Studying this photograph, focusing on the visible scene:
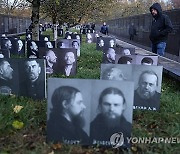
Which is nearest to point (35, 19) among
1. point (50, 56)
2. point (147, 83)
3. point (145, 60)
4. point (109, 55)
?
point (109, 55)

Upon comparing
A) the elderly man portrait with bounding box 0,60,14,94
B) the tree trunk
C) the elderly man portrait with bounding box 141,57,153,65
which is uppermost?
the tree trunk

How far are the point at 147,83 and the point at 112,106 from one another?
1.37 m

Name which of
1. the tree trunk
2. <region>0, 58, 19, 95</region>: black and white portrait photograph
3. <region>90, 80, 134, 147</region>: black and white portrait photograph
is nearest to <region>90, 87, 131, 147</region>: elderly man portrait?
<region>90, 80, 134, 147</region>: black and white portrait photograph

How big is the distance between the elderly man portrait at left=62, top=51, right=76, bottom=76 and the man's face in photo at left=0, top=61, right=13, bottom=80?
7.23 ft

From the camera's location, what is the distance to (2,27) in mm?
25141

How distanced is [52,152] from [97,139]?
0.50 meters

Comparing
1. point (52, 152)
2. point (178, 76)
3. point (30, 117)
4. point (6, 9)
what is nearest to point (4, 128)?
Answer: point (30, 117)

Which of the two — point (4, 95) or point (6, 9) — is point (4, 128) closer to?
point (4, 95)

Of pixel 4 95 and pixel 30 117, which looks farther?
pixel 4 95

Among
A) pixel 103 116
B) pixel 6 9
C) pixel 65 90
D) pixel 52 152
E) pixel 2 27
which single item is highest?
pixel 6 9

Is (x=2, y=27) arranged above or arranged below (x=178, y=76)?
above

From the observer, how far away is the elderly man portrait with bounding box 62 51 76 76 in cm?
714

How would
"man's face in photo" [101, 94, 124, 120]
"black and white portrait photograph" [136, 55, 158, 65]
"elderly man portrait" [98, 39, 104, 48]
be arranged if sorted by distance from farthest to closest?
"elderly man portrait" [98, 39, 104, 48] → "black and white portrait photograph" [136, 55, 158, 65] → "man's face in photo" [101, 94, 124, 120]

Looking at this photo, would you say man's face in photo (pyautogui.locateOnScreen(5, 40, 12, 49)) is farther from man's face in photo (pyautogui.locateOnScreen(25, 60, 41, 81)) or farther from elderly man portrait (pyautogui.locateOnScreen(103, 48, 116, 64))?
man's face in photo (pyautogui.locateOnScreen(25, 60, 41, 81))
